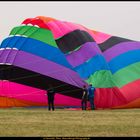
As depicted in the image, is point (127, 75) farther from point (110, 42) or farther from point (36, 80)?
point (36, 80)

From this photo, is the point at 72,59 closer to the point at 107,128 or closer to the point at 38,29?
the point at 38,29

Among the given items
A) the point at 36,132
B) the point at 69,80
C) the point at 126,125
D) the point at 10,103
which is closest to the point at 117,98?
the point at 69,80

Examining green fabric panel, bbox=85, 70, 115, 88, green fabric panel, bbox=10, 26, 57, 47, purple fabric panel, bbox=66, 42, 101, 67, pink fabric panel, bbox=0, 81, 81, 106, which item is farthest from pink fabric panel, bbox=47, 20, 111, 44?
pink fabric panel, bbox=0, 81, 81, 106

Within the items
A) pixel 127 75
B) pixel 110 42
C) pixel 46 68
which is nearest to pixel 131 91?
pixel 127 75

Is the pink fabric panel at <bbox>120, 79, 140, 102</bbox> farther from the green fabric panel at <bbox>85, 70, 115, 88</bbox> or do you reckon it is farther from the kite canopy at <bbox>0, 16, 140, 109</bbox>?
the green fabric panel at <bbox>85, 70, 115, 88</bbox>

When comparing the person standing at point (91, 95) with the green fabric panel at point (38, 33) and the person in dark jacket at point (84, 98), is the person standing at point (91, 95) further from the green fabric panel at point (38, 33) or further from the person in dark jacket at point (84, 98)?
the green fabric panel at point (38, 33)

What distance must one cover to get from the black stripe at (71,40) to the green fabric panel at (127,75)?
2558mm

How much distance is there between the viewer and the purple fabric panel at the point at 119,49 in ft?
105

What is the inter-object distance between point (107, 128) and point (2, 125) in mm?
3426

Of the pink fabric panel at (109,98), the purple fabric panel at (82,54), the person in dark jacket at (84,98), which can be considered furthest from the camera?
the purple fabric panel at (82,54)

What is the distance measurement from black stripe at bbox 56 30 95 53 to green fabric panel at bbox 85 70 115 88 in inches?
78.1

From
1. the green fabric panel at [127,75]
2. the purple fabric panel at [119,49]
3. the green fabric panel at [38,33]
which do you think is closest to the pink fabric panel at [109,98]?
the green fabric panel at [127,75]

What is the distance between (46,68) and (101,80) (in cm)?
313

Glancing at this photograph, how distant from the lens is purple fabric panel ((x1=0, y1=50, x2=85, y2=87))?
30.2m
